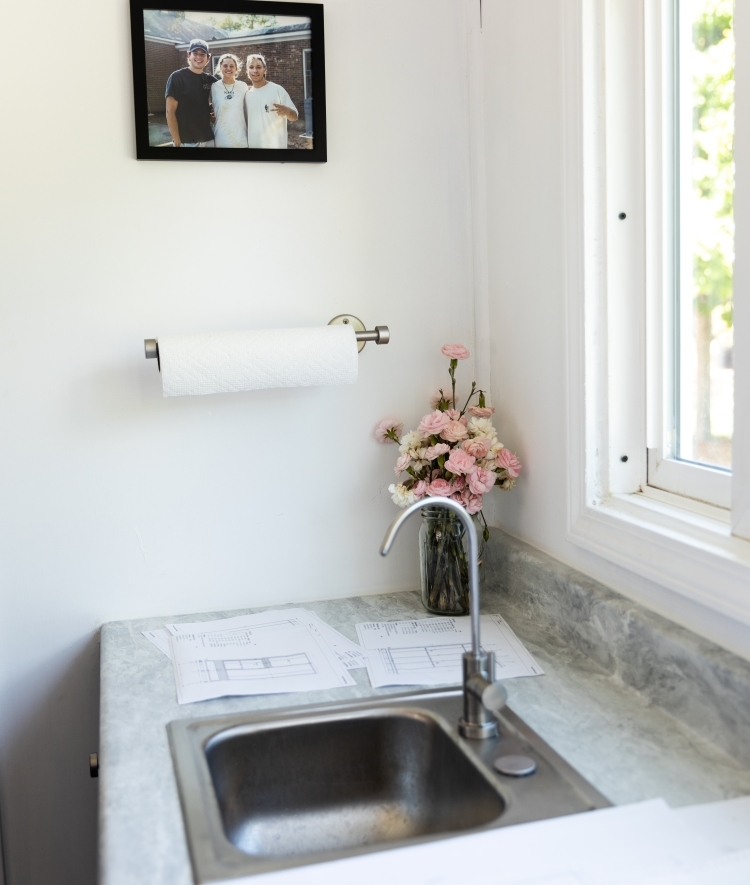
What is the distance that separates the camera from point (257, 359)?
1.42 meters

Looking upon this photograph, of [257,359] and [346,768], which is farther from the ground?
[257,359]

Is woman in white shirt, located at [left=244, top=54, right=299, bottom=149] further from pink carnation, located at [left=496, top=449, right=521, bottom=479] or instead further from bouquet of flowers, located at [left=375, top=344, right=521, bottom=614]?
pink carnation, located at [left=496, top=449, right=521, bottom=479]

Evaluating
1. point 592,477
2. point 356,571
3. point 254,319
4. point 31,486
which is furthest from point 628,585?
point 31,486

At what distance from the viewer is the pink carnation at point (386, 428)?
1611 millimetres

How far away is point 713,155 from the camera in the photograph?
115 centimetres

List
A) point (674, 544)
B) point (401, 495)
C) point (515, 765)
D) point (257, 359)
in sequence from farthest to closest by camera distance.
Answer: point (401, 495)
point (257, 359)
point (674, 544)
point (515, 765)

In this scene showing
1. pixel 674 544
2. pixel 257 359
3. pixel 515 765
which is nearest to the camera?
pixel 515 765

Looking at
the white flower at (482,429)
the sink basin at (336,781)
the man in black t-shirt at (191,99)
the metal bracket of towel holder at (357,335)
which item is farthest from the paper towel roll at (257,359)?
the sink basin at (336,781)

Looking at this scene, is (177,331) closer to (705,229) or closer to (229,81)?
(229,81)

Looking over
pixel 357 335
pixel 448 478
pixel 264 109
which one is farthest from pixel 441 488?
pixel 264 109

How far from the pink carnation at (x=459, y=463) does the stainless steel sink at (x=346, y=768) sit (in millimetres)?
397

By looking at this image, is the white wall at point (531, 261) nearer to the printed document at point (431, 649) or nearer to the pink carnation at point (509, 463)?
the pink carnation at point (509, 463)

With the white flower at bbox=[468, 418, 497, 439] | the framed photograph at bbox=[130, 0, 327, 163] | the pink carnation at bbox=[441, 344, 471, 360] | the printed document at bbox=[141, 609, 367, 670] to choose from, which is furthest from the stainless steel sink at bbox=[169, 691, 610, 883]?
the framed photograph at bbox=[130, 0, 327, 163]

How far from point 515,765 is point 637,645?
0.27 metres
